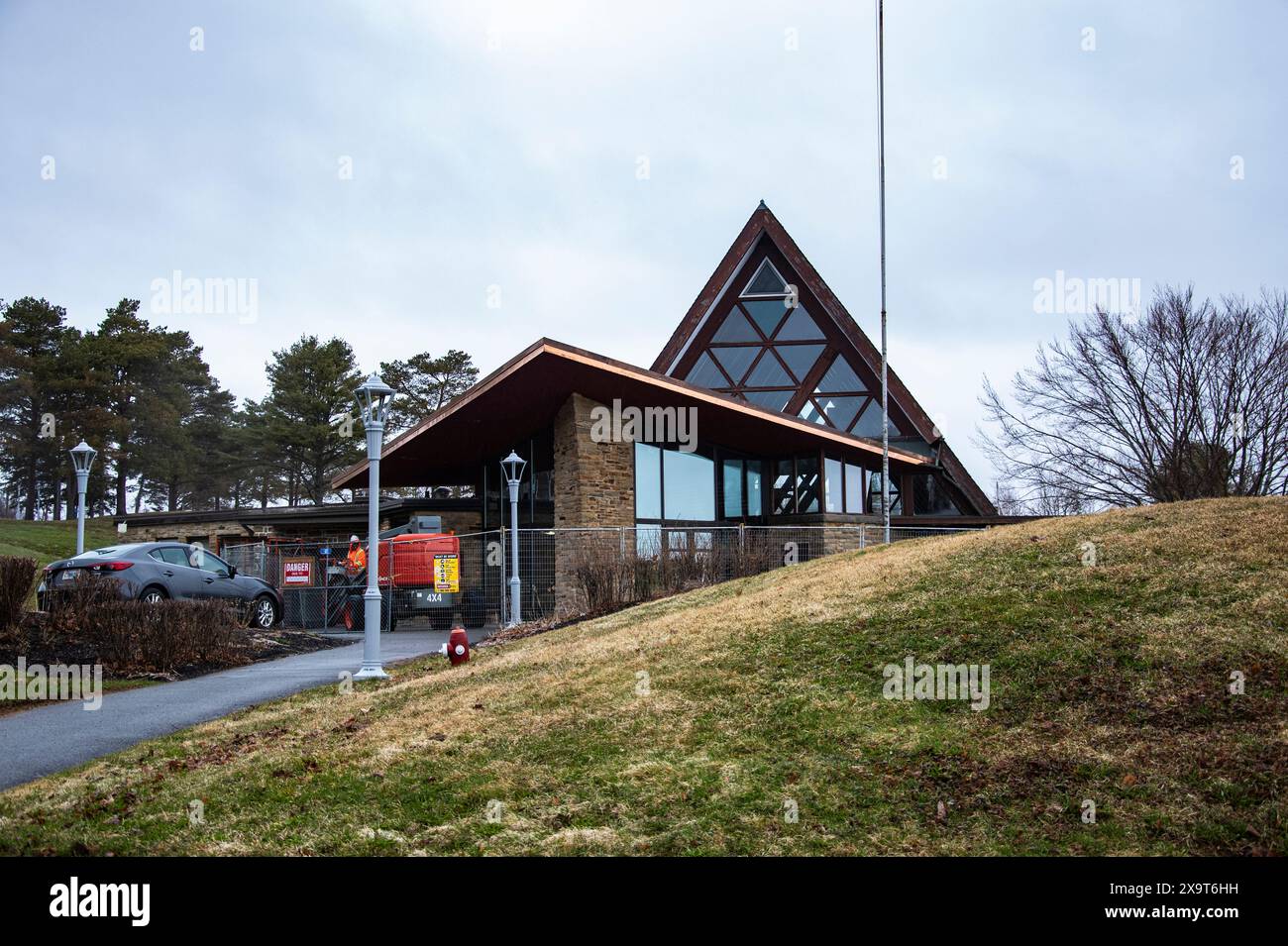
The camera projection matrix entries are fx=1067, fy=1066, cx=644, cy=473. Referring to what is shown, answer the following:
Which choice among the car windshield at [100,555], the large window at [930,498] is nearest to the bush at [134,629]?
the car windshield at [100,555]

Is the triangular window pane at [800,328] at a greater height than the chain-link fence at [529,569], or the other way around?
the triangular window pane at [800,328]

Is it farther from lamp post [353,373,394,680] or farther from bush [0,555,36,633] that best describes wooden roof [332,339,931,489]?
bush [0,555,36,633]

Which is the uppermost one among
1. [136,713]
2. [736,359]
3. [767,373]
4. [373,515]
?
[736,359]

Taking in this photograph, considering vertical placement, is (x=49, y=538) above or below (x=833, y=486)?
below

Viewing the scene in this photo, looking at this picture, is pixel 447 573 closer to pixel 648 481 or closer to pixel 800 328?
pixel 648 481

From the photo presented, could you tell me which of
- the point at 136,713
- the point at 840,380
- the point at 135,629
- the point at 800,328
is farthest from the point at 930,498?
the point at 136,713

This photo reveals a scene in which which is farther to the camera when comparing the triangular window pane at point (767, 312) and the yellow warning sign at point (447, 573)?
the triangular window pane at point (767, 312)

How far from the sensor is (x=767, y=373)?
103 ft

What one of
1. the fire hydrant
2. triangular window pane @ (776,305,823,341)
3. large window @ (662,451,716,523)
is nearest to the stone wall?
large window @ (662,451,716,523)

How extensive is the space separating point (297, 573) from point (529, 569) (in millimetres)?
5771

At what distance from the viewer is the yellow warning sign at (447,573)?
2034 cm

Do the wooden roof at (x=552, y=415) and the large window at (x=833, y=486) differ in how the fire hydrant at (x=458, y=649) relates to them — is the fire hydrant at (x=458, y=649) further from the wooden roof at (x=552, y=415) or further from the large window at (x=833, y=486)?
the large window at (x=833, y=486)

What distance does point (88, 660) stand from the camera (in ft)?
44.3
